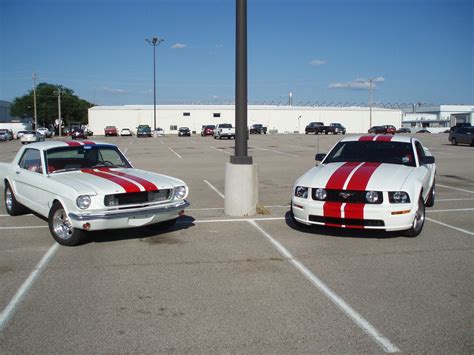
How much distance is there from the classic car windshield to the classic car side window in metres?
0.22

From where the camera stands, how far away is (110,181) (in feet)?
22.3

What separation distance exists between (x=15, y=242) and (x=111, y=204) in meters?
1.70

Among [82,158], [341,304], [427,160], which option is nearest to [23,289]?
[341,304]

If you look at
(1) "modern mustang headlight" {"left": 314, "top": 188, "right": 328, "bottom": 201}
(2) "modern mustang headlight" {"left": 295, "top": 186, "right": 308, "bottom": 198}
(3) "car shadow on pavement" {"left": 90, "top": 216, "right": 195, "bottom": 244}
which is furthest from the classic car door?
(1) "modern mustang headlight" {"left": 314, "top": 188, "right": 328, "bottom": 201}

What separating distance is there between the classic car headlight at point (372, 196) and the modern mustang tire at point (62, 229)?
3.83 meters

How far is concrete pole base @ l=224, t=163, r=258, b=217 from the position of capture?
8.65 meters

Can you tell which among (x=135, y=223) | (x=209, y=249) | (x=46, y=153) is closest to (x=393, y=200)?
(x=209, y=249)

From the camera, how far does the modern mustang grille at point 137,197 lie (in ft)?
21.1

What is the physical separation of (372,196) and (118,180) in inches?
138

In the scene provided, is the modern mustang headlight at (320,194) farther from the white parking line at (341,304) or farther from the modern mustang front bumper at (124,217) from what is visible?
the modern mustang front bumper at (124,217)

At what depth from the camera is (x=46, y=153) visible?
774cm

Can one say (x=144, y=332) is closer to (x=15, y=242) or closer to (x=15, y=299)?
(x=15, y=299)

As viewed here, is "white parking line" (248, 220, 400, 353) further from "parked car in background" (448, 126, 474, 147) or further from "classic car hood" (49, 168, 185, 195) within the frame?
"parked car in background" (448, 126, 474, 147)

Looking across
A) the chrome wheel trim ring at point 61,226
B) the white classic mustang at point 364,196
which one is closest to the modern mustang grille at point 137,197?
the chrome wheel trim ring at point 61,226
